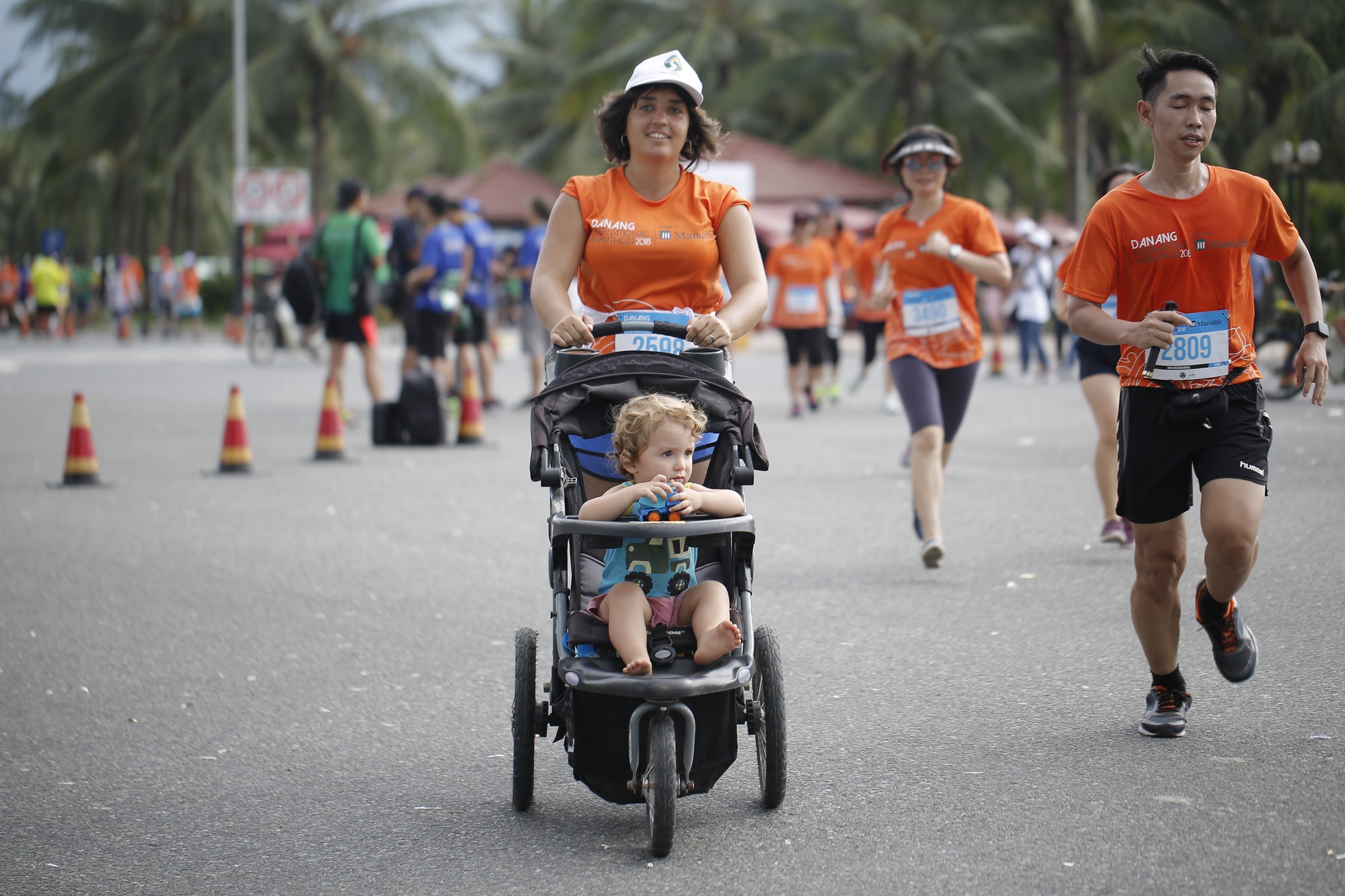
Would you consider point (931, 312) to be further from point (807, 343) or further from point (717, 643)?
→ point (807, 343)

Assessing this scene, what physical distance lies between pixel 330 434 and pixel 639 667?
8.66m

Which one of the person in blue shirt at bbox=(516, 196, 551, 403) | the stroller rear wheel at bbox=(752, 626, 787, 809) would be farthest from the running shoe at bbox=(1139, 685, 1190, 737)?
the person in blue shirt at bbox=(516, 196, 551, 403)

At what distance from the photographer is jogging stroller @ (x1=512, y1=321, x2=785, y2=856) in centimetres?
372

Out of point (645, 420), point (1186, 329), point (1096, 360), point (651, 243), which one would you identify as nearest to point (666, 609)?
point (645, 420)

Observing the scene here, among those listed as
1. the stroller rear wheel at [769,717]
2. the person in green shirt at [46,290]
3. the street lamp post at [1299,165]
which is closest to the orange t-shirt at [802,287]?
the street lamp post at [1299,165]

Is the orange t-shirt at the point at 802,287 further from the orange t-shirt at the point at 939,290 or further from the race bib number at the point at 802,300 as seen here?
the orange t-shirt at the point at 939,290

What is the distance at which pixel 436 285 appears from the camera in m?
13.5

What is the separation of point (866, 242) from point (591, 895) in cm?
686

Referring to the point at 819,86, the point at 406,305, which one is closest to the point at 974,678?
the point at 406,305

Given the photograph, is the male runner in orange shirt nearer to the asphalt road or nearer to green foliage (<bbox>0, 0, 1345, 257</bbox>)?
the asphalt road

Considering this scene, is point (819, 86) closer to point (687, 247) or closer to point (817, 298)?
point (817, 298)

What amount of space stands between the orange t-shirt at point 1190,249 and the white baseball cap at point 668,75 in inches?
48.5

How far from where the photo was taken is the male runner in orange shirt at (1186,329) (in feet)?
14.4

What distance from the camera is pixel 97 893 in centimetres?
357
